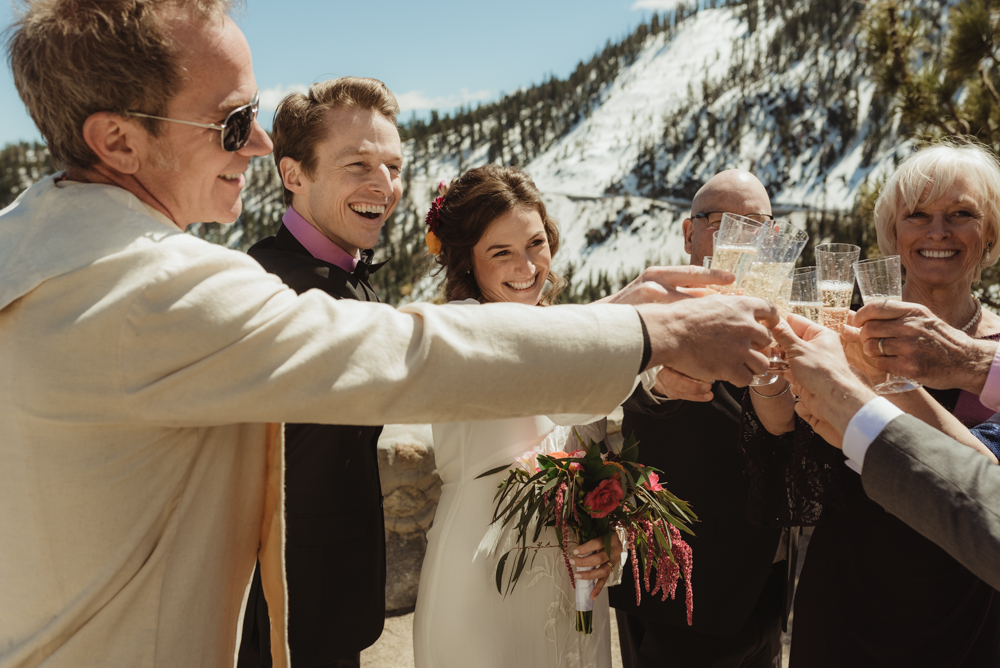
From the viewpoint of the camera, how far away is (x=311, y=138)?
3273 mm

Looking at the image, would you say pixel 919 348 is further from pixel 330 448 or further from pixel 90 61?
pixel 90 61

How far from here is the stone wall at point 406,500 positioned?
5.23 m

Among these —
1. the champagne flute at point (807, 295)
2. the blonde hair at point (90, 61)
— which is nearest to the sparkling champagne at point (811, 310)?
the champagne flute at point (807, 295)

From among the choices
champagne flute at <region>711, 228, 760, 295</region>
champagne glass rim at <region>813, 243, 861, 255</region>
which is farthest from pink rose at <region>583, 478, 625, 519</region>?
champagne glass rim at <region>813, 243, 861, 255</region>

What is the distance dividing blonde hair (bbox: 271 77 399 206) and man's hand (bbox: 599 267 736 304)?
185cm

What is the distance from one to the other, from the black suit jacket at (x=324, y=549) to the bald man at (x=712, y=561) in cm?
114

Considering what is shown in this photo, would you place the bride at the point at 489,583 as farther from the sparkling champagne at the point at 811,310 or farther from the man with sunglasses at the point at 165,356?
the man with sunglasses at the point at 165,356

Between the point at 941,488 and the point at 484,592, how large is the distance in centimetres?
152

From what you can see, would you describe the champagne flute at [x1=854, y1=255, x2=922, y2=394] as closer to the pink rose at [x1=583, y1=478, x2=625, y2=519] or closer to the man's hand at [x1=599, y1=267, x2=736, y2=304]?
the man's hand at [x1=599, y1=267, x2=736, y2=304]

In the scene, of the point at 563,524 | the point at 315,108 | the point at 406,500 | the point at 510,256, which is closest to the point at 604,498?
the point at 563,524

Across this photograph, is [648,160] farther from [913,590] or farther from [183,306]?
[183,306]

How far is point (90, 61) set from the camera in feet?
4.46

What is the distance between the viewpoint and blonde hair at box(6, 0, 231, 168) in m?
1.34

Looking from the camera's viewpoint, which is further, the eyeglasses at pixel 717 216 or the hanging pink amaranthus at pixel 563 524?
the eyeglasses at pixel 717 216
